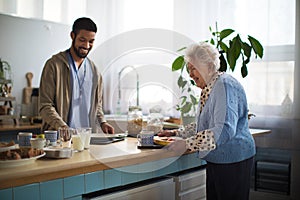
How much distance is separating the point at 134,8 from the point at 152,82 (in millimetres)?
834

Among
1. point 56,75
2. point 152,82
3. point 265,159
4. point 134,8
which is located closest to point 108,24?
point 134,8

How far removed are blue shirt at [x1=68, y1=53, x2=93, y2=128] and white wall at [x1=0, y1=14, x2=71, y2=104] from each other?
50.8 inches

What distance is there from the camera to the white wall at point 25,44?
3.70m

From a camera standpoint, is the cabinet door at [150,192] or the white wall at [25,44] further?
the white wall at [25,44]

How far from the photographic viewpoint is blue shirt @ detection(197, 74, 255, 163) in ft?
6.16

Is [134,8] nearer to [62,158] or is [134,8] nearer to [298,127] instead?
[298,127]

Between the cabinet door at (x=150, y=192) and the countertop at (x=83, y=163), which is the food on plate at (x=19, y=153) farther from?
the cabinet door at (x=150, y=192)

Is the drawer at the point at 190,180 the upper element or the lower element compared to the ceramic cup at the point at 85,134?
lower

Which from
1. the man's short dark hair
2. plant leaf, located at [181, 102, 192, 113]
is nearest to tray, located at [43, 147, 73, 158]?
the man's short dark hair

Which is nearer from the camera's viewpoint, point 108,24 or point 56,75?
point 56,75

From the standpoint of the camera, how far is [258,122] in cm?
330

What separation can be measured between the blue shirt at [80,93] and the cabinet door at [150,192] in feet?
2.90

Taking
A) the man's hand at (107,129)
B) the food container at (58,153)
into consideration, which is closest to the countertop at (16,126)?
the man's hand at (107,129)

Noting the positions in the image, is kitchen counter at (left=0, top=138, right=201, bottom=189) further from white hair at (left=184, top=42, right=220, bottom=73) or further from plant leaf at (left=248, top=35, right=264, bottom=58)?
plant leaf at (left=248, top=35, right=264, bottom=58)
